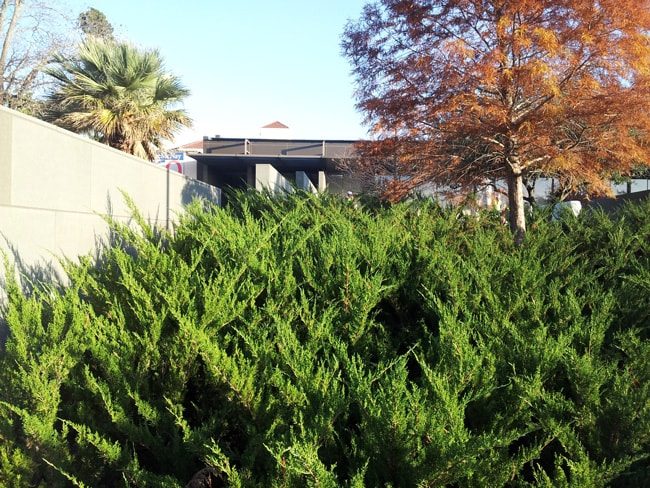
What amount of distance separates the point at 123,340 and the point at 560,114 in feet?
21.0

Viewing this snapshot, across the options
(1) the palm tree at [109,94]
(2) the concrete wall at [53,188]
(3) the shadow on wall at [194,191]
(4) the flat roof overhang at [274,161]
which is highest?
(4) the flat roof overhang at [274,161]

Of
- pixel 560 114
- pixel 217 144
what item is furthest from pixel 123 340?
pixel 217 144

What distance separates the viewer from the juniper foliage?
1.94 metres

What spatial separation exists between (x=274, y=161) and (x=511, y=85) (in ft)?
83.0

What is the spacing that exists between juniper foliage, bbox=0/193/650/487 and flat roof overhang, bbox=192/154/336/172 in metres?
27.4

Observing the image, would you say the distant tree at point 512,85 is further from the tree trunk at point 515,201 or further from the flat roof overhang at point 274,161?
the flat roof overhang at point 274,161

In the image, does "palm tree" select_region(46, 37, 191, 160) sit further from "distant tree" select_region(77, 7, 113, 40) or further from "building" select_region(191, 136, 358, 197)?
"building" select_region(191, 136, 358, 197)

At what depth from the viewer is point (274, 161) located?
31.5m

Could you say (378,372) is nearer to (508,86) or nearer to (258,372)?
(258,372)

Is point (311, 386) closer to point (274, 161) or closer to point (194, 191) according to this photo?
point (194, 191)

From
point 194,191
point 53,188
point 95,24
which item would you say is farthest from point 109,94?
point 95,24

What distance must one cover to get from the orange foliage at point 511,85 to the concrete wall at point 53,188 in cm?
365

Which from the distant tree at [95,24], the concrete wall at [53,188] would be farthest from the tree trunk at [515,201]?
the distant tree at [95,24]

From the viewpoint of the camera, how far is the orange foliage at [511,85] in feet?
21.7
